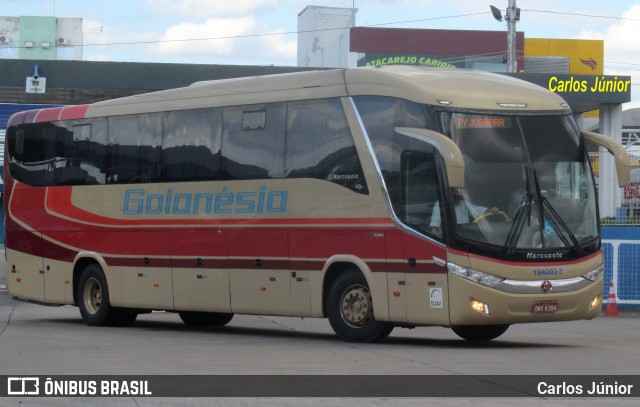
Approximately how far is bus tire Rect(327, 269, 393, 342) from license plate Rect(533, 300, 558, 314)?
1.96m

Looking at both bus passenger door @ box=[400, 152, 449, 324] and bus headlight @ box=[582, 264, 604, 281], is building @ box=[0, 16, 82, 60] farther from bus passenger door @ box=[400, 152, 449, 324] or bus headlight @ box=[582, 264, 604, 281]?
bus headlight @ box=[582, 264, 604, 281]

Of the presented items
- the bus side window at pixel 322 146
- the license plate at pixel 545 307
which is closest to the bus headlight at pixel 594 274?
the license plate at pixel 545 307

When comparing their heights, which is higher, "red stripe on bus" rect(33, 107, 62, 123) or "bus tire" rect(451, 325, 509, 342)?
"red stripe on bus" rect(33, 107, 62, 123)

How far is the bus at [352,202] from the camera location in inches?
→ 593

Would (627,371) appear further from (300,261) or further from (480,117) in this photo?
(300,261)

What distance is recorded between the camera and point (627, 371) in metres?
12.6

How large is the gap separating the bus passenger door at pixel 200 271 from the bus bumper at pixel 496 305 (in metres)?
4.55

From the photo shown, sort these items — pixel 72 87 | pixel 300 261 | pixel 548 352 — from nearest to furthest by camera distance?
pixel 548 352 → pixel 300 261 → pixel 72 87

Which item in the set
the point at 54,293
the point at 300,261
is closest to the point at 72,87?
the point at 54,293

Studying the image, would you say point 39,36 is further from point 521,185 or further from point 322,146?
point 521,185

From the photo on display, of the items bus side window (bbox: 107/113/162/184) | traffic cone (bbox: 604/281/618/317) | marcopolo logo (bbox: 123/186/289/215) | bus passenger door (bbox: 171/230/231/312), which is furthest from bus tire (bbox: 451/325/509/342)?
traffic cone (bbox: 604/281/618/317)

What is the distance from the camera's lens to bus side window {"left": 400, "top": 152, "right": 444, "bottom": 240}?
49.5 feet

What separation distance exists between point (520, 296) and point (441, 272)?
0.99 metres

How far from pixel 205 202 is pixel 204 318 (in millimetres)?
3357
